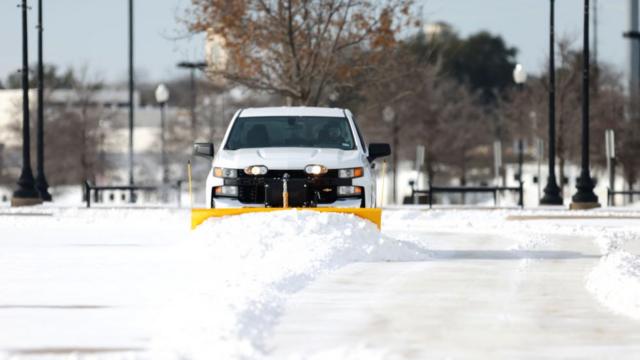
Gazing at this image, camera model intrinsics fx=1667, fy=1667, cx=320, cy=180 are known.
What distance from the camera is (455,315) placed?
42.0 ft

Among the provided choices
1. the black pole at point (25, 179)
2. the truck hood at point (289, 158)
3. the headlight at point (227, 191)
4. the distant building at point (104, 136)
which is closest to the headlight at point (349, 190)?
the truck hood at point (289, 158)

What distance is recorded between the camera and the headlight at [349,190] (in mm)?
20605

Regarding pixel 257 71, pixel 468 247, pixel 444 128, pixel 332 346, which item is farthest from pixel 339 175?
pixel 444 128

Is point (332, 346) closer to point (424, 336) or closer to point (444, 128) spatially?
point (424, 336)

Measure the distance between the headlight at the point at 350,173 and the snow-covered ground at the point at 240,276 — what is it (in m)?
0.89

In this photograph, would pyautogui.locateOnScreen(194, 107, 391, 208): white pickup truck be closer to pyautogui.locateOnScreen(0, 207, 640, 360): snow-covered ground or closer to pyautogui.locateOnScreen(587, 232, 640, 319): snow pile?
pyautogui.locateOnScreen(0, 207, 640, 360): snow-covered ground

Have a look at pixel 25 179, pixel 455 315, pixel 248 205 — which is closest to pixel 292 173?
pixel 248 205

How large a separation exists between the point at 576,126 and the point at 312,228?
184 ft

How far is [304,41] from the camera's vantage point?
164 ft

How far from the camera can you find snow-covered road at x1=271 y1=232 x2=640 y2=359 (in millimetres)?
10667

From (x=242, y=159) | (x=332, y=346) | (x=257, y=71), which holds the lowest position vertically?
(x=332, y=346)

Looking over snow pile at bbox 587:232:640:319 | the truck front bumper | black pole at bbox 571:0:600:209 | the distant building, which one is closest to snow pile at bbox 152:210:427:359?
the truck front bumper

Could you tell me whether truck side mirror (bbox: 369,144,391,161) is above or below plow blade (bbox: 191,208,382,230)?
above

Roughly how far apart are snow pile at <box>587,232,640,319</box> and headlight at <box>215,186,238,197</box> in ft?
14.9
